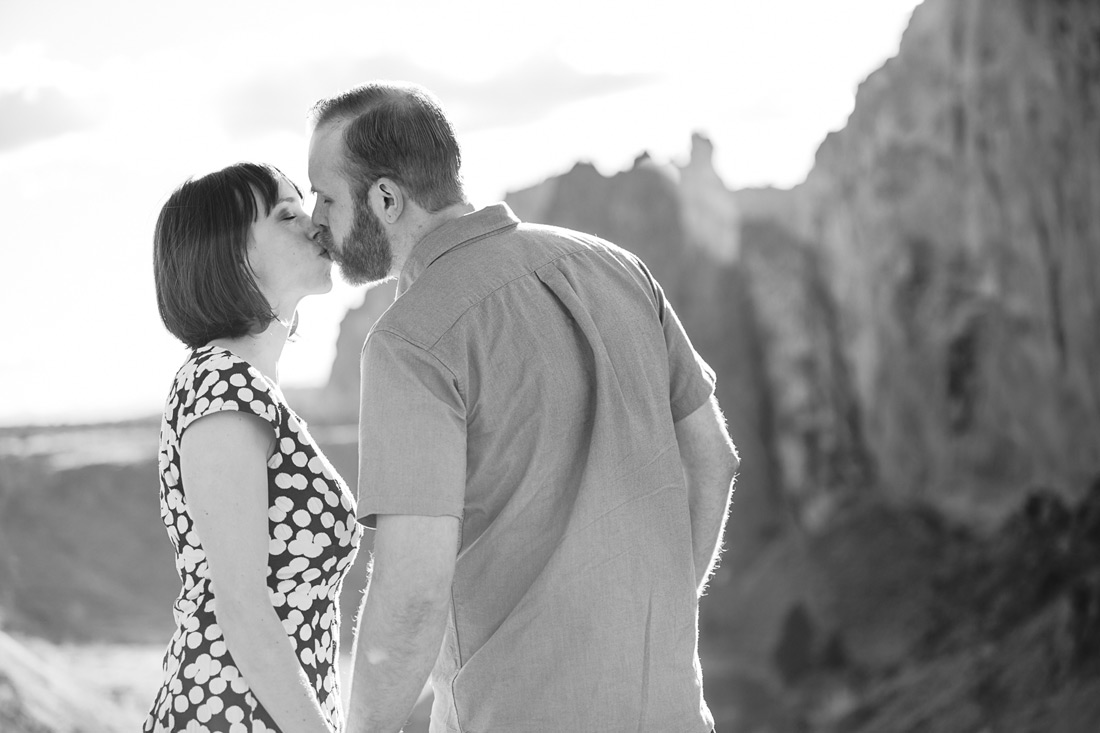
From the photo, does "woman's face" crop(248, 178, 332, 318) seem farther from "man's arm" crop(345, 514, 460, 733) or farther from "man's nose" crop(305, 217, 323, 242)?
"man's arm" crop(345, 514, 460, 733)

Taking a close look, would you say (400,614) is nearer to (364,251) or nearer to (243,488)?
(243,488)

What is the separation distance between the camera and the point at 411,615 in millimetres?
2033

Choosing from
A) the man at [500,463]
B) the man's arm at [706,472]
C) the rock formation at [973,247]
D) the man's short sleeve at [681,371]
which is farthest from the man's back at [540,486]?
the rock formation at [973,247]

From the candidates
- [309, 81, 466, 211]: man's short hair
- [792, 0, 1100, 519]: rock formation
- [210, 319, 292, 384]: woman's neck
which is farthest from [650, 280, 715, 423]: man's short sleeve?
[792, 0, 1100, 519]: rock formation

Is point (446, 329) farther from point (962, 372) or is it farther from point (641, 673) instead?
point (962, 372)

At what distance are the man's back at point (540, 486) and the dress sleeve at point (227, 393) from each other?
30 centimetres

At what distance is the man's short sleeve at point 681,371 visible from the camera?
8.23 ft

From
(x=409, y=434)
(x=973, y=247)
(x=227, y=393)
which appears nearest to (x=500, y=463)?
(x=409, y=434)

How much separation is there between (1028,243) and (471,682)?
91.1 ft

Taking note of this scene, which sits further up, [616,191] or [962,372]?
[616,191]

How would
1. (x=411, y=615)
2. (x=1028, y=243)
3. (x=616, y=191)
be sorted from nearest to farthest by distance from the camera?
(x=411, y=615), (x=1028, y=243), (x=616, y=191)

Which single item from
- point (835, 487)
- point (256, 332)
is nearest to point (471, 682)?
point (256, 332)

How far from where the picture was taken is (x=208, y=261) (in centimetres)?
238

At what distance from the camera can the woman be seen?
2.21 meters
